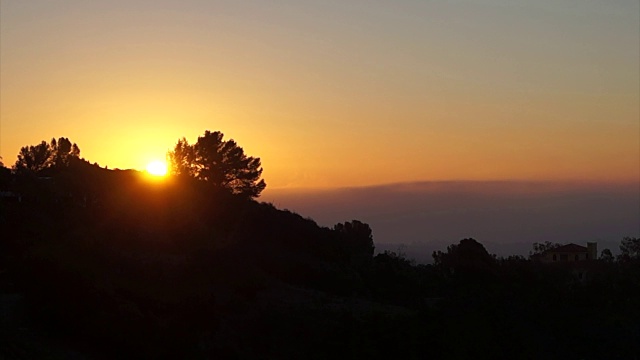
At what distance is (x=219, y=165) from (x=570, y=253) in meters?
28.9

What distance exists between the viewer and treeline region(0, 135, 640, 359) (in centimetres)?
2570

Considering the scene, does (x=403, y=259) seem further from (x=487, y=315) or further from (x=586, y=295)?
(x=487, y=315)

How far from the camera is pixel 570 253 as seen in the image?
7094 centimetres

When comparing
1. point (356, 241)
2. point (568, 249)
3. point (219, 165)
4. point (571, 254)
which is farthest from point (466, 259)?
point (568, 249)

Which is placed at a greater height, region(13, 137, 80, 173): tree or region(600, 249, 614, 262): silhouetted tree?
region(13, 137, 80, 173): tree

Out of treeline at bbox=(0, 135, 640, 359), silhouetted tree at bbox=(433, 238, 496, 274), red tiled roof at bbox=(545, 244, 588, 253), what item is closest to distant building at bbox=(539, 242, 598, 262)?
red tiled roof at bbox=(545, 244, 588, 253)

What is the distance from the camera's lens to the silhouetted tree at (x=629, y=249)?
58.8 m

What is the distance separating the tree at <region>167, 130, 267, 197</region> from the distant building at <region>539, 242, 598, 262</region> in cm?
2333

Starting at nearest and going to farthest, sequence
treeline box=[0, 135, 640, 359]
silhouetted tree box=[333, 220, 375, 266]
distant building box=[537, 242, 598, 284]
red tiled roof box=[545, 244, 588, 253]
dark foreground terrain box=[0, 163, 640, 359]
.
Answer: dark foreground terrain box=[0, 163, 640, 359]
treeline box=[0, 135, 640, 359]
silhouetted tree box=[333, 220, 375, 266]
distant building box=[537, 242, 598, 284]
red tiled roof box=[545, 244, 588, 253]

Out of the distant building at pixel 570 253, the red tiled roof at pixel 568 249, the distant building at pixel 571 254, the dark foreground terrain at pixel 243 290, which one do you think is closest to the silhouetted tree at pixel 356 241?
the dark foreground terrain at pixel 243 290

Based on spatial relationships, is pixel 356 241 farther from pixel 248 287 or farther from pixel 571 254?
pixel 571 254

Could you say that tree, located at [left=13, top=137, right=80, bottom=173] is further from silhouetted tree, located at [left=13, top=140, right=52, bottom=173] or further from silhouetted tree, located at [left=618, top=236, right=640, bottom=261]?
silhouetted tree, located at [left=618, top=236, right=640, bottom=261]

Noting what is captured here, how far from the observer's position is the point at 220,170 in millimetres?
56594

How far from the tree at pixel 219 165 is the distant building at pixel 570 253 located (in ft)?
76.6
